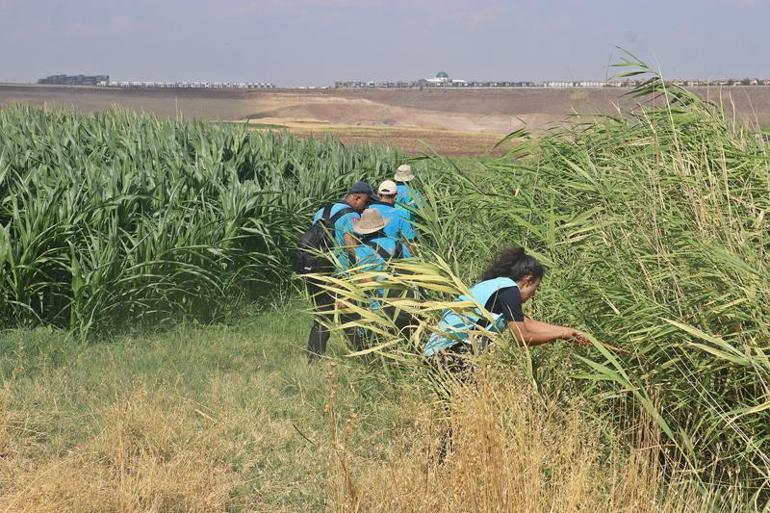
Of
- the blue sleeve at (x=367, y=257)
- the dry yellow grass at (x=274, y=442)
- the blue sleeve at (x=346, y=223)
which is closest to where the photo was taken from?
the dry yellow grass at (x=274, y=442)

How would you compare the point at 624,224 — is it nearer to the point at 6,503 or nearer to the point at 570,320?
the point at 570,320

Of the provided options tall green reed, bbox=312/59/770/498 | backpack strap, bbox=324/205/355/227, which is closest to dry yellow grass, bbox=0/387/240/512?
tall green reed, bbox=312/59/770/498

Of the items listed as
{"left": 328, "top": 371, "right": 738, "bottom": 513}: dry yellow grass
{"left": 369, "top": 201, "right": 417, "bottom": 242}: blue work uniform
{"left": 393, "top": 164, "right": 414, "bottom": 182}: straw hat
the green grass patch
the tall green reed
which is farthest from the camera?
{"left": 393, "top": 164, "right": 414, "bottom": 182}: straw hat

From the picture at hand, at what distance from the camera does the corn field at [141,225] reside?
8.12 metres

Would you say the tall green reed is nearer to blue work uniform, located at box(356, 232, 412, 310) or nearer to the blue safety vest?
the blue safety vest

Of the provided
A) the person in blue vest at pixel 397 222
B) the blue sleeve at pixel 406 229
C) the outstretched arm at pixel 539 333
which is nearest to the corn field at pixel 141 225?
the person in blue vest at pixel 397 222

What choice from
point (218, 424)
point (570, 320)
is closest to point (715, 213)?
point (570, 320)

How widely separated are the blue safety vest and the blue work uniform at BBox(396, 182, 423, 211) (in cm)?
278

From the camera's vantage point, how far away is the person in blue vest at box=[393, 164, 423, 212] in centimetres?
803

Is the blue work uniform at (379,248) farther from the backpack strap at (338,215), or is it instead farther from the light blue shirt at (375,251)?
the backpack strap at (338,215)

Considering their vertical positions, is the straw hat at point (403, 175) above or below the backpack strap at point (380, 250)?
above

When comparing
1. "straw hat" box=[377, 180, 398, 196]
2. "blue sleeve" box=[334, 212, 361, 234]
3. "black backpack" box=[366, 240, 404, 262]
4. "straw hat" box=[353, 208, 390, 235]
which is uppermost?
"straw hat" box=[377, 180, 398, 196]

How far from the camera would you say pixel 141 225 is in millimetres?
8766

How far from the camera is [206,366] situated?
24.7 ft
